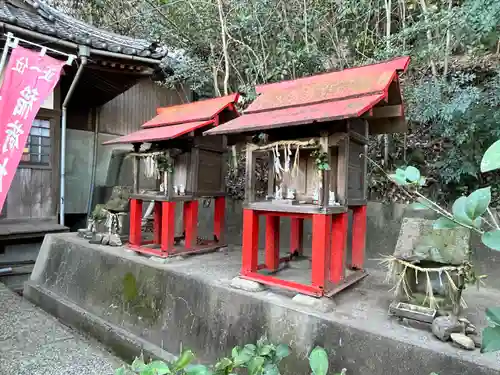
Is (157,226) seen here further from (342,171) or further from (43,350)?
(342,171)

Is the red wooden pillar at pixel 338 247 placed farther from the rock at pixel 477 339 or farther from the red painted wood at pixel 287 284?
the rock at pixel 477 339

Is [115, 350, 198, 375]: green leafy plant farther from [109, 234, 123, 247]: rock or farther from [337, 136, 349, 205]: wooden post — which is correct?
[109, 234, 123, 247]: rock

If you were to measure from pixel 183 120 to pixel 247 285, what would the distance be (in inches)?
129

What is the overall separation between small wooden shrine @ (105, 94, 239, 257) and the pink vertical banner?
5.04ft

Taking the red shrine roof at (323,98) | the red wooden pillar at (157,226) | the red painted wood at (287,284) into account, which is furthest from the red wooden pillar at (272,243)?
the red wooden pillar at (157,226)

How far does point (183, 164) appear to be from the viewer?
20.1 feet

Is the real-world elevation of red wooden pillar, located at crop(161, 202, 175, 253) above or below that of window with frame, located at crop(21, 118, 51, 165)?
below

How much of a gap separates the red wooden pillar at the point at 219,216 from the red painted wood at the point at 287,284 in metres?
2.40

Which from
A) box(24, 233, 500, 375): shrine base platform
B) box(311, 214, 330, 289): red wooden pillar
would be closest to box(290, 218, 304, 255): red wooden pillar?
box(24, 233, 500, 375): shrine base platform

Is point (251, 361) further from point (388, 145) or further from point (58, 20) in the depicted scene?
point (58, 20)

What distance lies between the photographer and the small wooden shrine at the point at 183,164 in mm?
5863

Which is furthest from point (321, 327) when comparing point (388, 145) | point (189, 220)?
point (388, 145)

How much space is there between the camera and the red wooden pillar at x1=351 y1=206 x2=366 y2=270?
16.1ft

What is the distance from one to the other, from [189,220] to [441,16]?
18.1 ft
